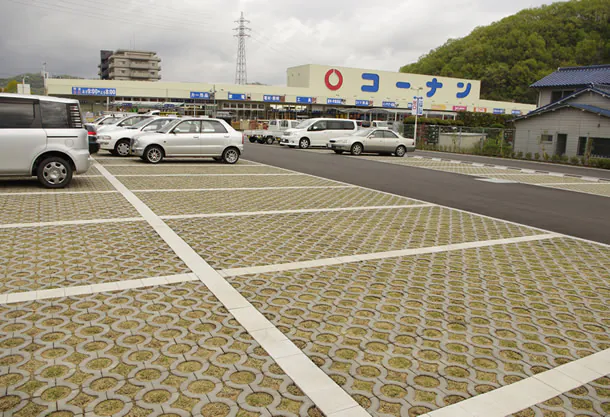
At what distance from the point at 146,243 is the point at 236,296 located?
2.34m

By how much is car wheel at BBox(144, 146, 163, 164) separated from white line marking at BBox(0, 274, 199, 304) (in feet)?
43.3

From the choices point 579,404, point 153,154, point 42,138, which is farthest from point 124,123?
point 579,404

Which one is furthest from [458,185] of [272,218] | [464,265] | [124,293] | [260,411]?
[260,411]

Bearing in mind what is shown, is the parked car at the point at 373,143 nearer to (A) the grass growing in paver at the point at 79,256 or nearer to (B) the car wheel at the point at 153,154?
(B) the car wheel at the point at 153,154

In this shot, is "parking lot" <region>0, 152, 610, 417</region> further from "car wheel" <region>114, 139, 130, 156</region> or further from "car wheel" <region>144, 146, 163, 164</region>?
"car wheel" <region>114, 139, 130, 156</region>

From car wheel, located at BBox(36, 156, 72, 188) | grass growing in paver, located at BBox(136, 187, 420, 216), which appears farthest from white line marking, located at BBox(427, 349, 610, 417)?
car wheel, located at BBox(36, 156, 72, 188)

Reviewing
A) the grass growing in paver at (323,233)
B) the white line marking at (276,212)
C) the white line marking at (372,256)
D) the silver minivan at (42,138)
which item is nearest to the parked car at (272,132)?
the silver minivan at (42,138)

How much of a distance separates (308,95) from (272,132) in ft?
133

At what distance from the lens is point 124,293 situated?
4836mm

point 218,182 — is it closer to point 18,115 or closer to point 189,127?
point 18,115

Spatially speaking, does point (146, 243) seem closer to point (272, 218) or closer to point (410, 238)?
point (272, 218)

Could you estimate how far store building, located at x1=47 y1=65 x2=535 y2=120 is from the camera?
6234 cm

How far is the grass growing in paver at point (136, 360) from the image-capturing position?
10.1 feet

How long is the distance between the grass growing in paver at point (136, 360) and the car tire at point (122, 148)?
17150mm
